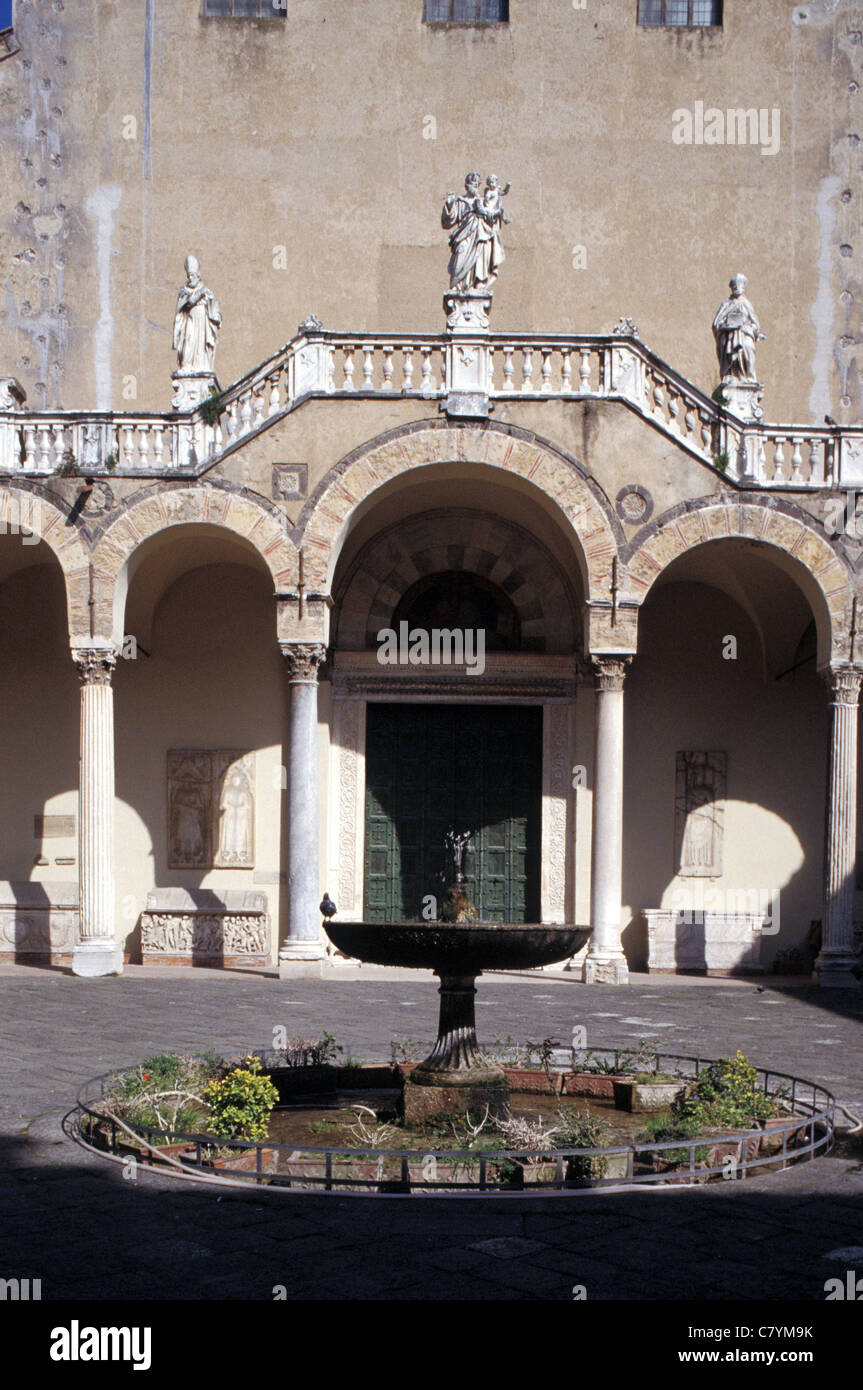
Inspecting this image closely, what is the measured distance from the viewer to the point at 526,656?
1848cm

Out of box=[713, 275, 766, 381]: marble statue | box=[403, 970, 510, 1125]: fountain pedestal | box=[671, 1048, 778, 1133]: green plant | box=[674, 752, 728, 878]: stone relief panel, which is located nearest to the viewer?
box=[671, 1048, 778, 1133]: green plant

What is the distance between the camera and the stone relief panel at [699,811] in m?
18.7

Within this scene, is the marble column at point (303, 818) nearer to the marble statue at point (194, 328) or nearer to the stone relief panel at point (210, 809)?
the stone relief panel at point (210, 809)

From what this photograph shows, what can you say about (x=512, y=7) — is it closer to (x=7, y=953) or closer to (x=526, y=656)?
(x=526, y=656)

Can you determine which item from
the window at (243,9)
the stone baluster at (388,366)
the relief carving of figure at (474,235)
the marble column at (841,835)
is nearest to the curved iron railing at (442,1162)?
the marble column at (841,835)

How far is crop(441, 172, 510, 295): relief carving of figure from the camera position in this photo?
1639cm

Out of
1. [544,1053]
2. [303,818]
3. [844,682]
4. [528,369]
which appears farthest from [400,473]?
[544,1053]

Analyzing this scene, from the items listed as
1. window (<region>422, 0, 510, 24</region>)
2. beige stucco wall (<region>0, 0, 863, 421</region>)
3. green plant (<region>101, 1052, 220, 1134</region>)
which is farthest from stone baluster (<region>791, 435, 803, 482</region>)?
green plant (<region>101, 1052, 220, 1134</region>)

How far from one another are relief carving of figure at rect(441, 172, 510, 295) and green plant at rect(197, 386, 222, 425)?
2.90 metres

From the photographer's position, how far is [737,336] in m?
16.9

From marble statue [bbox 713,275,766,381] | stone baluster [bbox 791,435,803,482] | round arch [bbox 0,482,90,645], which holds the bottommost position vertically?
round arch [bbox 0,482,90,645]

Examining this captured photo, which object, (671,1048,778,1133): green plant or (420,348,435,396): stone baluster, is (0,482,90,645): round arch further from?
(671,1048,778,1133): green plant

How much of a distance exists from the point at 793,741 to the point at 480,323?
661 centimetres
